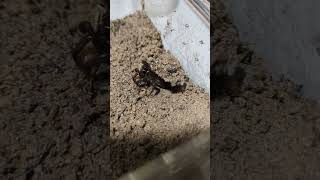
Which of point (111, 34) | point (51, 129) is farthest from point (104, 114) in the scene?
point (111, 34)

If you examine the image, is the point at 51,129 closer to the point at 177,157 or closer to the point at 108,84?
the point at 108,84

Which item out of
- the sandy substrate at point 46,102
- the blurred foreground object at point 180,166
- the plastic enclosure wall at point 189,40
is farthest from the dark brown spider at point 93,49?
the blurred foreground object at point 180,166

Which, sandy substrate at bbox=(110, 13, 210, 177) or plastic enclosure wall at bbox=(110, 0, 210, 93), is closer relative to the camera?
sandy substrate at bbox=(110, 13, 210, 177)

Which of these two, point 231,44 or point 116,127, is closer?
point 116,127

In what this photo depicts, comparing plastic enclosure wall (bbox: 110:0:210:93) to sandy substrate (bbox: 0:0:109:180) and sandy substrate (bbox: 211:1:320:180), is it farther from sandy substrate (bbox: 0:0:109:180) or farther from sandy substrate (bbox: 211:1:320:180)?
sandy substrate (bbox: 0:0:109:180)

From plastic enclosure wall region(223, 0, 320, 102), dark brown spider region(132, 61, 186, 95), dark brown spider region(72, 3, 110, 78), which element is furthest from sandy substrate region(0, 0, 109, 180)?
plastic enclosure wall region(223, 0, 320, 102)

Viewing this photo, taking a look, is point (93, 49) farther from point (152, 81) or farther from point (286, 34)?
point (286, 34)
